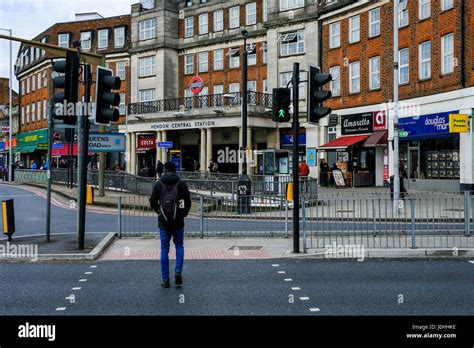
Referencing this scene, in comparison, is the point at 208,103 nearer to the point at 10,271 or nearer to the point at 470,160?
the point at 470,160

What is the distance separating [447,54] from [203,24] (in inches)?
980

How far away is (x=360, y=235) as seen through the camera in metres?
13.2

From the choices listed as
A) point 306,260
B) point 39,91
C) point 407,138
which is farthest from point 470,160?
point 39,91

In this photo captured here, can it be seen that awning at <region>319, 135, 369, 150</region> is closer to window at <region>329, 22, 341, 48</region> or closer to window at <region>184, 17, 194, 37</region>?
window at <region>329, 22, 341, 48</region>

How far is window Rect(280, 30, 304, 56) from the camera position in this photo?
1570 inches

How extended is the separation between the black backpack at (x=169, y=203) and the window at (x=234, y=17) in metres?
39.1

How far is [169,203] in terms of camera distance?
8406 mm

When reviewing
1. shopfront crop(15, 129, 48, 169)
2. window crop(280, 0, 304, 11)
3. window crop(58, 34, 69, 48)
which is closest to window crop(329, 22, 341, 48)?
window crop(280, 0, 304, 11)

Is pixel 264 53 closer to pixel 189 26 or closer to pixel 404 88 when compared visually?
pixel 189 26

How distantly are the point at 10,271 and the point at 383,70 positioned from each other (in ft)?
89.3

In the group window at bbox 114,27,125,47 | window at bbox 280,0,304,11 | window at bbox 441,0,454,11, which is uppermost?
window at bbox 114,27,125,47

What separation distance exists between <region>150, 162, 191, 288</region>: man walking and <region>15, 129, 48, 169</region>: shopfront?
5167cm

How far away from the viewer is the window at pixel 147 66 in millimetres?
49156

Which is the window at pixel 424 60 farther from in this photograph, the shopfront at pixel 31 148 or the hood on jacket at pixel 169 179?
the shopfront at pixel 31 148
